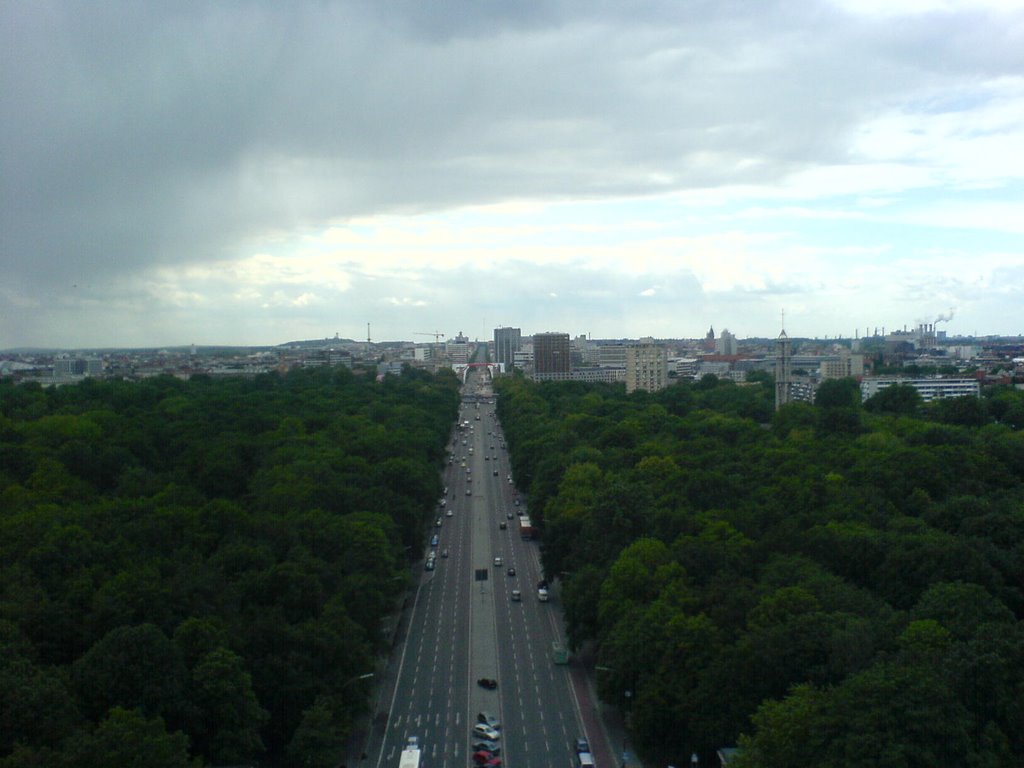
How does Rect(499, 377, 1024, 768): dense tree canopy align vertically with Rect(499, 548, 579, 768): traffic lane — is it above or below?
above

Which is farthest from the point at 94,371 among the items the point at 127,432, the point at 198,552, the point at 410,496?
the point at 198,552

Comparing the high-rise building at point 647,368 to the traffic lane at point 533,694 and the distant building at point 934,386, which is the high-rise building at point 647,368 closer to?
the distant building at point 934,386

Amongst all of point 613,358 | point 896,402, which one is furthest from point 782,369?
point 613,358

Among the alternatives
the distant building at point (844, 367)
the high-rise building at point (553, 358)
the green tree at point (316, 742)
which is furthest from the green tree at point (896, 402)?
the high-rise building at point (553, 358)

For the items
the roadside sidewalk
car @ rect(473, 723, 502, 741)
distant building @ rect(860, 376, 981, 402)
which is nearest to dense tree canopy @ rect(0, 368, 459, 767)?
car @ rect(473, 723, 502, 741)

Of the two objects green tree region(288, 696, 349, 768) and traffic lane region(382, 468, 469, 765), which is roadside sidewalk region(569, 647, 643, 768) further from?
green tree region(288, 696, 349, 768)

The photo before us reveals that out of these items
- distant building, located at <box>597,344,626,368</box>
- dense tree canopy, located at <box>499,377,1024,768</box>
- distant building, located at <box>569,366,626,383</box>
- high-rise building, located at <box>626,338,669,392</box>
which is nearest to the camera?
dense tree canopy, located at <box>499,377,1024,768</box>
